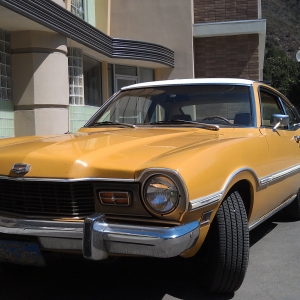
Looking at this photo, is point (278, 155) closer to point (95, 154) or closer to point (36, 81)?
point (95, 154)

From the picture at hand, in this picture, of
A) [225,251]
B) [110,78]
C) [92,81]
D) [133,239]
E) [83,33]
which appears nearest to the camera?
[133,239]

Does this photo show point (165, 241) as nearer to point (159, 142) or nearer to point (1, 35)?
point (159, 142)

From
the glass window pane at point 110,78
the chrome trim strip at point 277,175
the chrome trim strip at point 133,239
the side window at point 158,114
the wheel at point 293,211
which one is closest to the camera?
the chrome trim strip at point 133,239

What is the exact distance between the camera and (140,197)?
2.71 m

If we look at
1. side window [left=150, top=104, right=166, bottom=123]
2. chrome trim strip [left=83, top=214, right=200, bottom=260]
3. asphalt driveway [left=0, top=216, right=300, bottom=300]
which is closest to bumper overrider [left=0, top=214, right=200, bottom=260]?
chrome trim strip [left=83, top=214, right=200, bottom=260]

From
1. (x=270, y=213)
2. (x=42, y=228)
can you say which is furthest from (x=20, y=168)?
(x=270, y=213)

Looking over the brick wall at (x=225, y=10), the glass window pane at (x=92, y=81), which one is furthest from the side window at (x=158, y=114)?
the brick wall at (x=225, y=10)

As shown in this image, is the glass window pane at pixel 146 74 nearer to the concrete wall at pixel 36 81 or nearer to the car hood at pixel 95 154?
the concrete wall at pixel 36 81

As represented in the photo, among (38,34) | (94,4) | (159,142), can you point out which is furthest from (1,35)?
(159,142)

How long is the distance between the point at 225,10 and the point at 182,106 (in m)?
10.7

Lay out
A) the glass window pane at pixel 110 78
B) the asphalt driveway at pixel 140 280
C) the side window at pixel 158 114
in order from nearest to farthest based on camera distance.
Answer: the asphalt driveway at pixel 140 280 < the side window at pixel 158 114 < the glass window pane at pixel 110 78

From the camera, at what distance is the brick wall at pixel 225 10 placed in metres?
14.3

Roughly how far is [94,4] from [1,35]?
4819 millimetres

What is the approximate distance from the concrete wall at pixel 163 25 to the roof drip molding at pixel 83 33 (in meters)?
0.43
